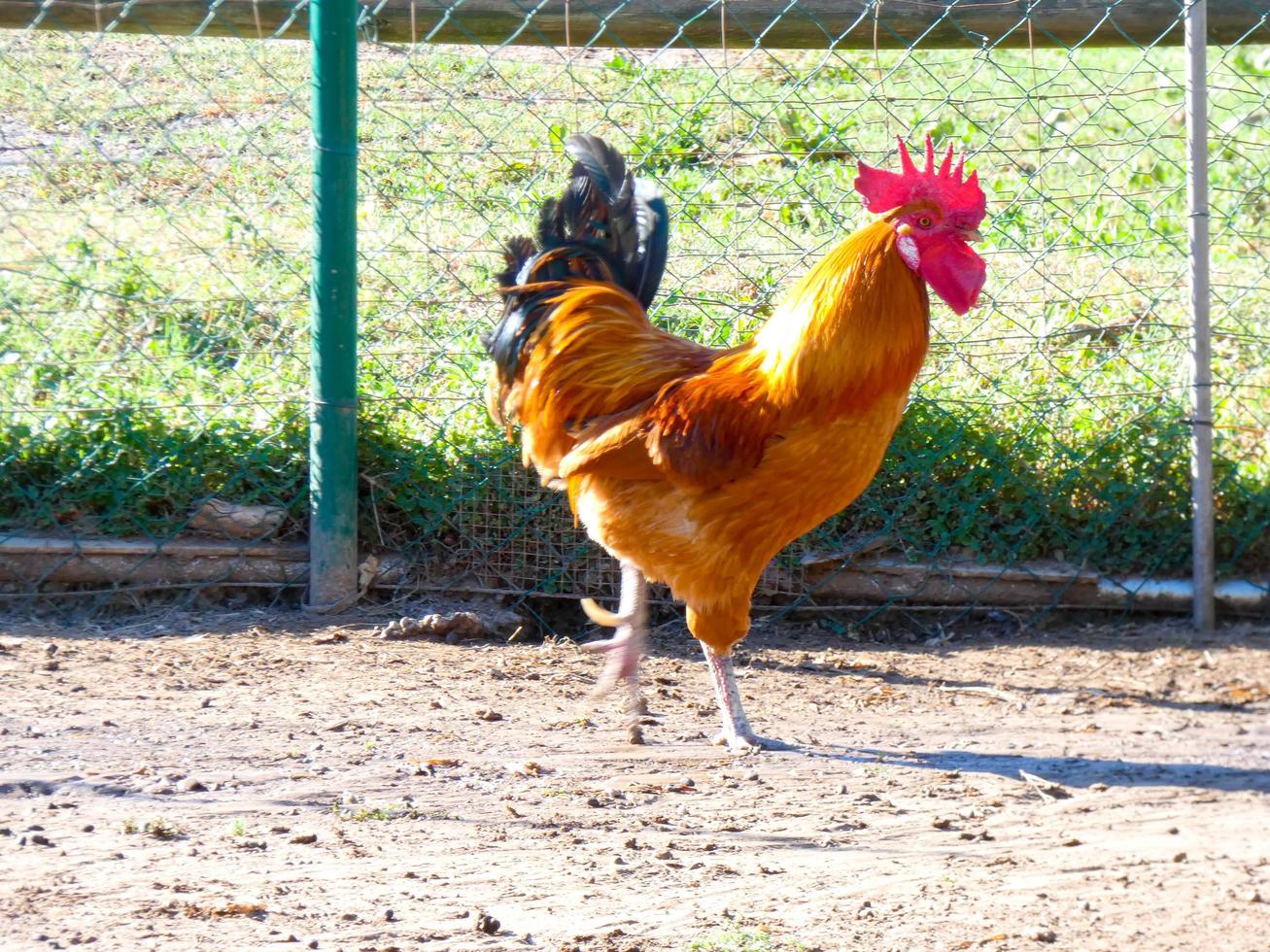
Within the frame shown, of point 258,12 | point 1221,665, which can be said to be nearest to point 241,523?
point 258,12

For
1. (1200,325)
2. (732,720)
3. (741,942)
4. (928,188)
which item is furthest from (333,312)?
(1200,325)

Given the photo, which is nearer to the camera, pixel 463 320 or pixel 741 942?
pixel 741 942

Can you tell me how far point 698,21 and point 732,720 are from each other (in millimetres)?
2559

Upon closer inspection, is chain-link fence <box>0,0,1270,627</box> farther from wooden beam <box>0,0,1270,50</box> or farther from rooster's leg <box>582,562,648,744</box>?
rooster's leg <box>582,562,648,744</box>

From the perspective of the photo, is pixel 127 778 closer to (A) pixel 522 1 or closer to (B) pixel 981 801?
(B) pixel 981 801

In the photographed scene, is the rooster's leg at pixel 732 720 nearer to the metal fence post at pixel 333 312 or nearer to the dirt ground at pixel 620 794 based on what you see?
the dirt ground at pixel 620 794

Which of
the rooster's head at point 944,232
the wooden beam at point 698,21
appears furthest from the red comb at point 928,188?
the wooden beam at point 698,21

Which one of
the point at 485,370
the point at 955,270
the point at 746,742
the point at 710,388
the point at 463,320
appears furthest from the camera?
the point at 463,320

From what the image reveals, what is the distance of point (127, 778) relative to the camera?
3385mm

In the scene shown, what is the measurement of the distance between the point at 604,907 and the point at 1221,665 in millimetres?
2769

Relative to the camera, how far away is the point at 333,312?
15.1ft

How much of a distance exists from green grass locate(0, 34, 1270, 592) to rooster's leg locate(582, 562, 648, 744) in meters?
0.72

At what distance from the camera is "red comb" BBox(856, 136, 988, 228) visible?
11.6 ft

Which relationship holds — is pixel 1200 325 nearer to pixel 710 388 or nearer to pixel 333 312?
pixel 710 388
